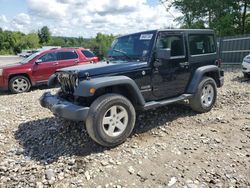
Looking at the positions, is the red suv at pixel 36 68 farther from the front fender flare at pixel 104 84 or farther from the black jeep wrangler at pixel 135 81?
the front fender flare at pixel 104 84

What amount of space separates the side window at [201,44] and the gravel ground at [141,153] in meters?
1.36

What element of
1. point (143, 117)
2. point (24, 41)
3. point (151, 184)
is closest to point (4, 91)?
point (143, 117)

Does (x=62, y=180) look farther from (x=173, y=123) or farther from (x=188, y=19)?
(x=188, y=19)

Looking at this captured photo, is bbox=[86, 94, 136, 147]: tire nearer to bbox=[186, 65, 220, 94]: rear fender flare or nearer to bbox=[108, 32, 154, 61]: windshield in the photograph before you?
bbox=[108, 32, 154, 61]: windshield

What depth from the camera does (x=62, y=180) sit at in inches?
143

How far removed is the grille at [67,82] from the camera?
14.9 ft

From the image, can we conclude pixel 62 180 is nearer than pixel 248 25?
Yes

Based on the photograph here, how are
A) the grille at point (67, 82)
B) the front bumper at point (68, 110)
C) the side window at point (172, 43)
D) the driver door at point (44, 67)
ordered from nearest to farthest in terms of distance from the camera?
the front bumper at point (68, 110), the grille at point (67, 82), the side window at point (172, 43), the driver door at point (44, 67)

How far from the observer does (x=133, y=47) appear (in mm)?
5254

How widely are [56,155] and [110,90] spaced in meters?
1.35

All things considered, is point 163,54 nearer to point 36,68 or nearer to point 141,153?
point 141,153

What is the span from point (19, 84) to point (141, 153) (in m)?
7.05

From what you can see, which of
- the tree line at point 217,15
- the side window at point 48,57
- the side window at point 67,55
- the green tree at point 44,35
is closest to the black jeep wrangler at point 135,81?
the side window at point 48,57

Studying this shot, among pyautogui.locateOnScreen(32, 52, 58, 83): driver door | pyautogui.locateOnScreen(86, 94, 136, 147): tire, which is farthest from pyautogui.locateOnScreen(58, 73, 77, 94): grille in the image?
pyautogui.locateOnScreen(32, 52, 58, 83): driver door
